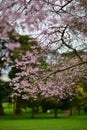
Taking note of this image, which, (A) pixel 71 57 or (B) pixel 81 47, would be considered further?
(A) pixel 71 57

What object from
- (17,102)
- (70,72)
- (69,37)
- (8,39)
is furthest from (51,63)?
(17,102)

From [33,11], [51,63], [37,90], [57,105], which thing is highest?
[33,11]

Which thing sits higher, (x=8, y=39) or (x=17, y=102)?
(x=8, y=39)

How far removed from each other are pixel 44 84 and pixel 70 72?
1.01m

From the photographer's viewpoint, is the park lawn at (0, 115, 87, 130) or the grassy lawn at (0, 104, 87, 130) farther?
the grassy lawn at (0, 104, 87, 130)

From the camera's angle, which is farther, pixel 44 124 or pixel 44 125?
pixel 44 124

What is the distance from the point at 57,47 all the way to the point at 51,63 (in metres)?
2.26

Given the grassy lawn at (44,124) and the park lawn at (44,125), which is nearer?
the park lawn at (44,125)

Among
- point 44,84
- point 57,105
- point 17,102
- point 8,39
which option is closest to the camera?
point 8,39

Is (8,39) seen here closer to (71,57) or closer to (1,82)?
(71,57)

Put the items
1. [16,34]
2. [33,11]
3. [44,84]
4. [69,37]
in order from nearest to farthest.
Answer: [16,34] → [33,11] → [69,37] → [44,84]

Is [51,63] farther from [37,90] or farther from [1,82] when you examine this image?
[1,82]

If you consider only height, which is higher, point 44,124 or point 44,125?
point 44,125

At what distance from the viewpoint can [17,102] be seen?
5106cm
